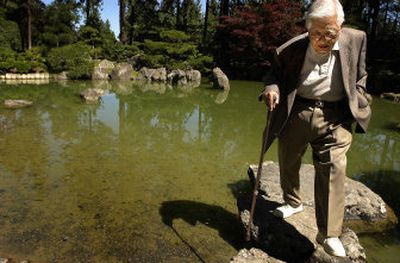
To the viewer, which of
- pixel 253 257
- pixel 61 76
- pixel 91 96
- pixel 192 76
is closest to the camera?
pixel 253 257

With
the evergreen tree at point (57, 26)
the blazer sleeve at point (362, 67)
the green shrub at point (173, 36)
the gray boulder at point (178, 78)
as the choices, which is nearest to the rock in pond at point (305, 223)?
the blazer sleeve at point (362, 67)

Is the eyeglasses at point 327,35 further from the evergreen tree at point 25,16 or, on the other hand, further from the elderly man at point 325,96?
the evergreen tree at point 25,16

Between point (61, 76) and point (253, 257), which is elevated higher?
point (61, 76)

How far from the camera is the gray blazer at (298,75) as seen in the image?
2.23 m

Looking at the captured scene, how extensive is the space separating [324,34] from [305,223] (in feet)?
4.49

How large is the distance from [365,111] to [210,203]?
5.96 ft

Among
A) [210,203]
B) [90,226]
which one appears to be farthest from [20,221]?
[210,203]

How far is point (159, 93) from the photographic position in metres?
11.8

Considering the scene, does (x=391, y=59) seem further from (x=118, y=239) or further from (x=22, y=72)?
(x=118, y=239)

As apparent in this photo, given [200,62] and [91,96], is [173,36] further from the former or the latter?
[91,96]

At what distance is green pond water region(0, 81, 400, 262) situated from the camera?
2.90 meters

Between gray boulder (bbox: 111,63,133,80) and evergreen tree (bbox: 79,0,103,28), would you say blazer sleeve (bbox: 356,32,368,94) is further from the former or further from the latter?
evergreen tree (bbox: 79,0,103,28)

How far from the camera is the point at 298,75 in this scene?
236 cm

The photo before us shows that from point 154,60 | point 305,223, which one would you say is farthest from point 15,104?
point 154,60
